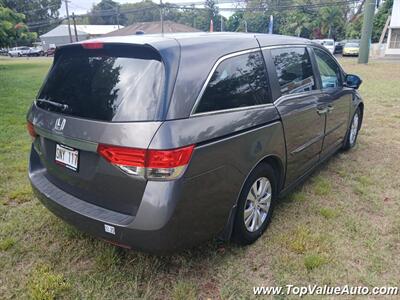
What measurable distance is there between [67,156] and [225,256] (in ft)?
4.72

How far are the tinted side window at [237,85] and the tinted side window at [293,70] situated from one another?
31 cm

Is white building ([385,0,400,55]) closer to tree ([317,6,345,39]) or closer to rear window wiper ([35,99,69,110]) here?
tree ([317,6,345,39])

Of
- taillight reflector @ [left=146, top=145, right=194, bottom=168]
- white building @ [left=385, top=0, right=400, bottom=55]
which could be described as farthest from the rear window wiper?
white building @ [left=385, top=0, right=400, bottom=55]

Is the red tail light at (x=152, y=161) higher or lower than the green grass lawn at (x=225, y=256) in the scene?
higher

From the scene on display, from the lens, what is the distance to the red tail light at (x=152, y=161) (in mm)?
2012

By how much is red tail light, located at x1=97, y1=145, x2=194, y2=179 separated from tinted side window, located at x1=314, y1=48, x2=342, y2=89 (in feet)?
8.18

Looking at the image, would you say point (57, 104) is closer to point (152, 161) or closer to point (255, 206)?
point (152, 161)

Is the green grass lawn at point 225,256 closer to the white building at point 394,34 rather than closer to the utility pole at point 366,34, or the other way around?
the utility pole at point 366,34

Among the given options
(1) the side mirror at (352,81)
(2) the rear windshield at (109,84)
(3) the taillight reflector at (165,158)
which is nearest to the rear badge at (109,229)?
(3) the taillight reflector at (165,158)

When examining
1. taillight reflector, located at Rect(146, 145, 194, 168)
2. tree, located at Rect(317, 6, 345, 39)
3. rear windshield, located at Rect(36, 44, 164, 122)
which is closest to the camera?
taillight reflector, located at Rect(146, 145, 194, 168)

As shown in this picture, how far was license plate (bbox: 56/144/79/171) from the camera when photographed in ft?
7.73

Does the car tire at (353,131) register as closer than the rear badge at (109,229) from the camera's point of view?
No

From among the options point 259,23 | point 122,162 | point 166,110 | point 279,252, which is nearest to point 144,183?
point 122,162

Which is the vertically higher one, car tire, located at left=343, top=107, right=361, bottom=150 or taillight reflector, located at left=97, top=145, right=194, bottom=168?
taillight reflector, located at left=97, top=145, right=194, bottom=168
